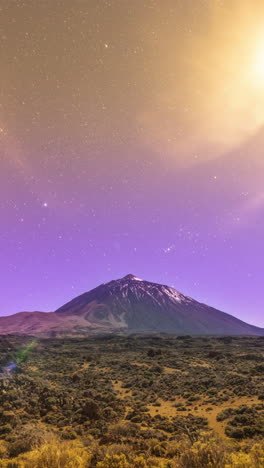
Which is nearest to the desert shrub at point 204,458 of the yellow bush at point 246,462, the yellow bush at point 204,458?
the yellow bush at point 204,458

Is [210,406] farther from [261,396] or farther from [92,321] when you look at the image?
[92,321]

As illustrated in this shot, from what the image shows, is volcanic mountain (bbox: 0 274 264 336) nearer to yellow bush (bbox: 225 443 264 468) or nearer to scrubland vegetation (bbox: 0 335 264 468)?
scrubland vegetation (bbox: 0 335 264 468)

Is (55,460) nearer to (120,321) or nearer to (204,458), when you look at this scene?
(204,458)

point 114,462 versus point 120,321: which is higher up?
point 114,462

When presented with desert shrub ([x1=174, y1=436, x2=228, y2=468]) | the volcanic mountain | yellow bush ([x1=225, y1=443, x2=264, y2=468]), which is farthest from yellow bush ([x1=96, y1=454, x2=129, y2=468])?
the volcanic mountain

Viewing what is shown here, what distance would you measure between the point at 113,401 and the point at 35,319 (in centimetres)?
16062

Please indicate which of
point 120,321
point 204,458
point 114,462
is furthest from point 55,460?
point 120,321

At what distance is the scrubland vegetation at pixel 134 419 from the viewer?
264 inches

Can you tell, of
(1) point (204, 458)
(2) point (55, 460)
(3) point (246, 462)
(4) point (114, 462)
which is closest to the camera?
(3) point (246, 462)

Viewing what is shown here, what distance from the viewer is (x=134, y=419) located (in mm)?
13922

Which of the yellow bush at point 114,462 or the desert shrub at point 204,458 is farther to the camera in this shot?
the yellow bush at point 114,462

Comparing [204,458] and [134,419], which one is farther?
[134,419]

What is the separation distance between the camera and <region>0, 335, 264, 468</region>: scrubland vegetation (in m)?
6.70

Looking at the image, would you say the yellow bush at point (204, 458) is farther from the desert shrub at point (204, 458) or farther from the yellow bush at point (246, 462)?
the yellow bush at point (246, 462)
